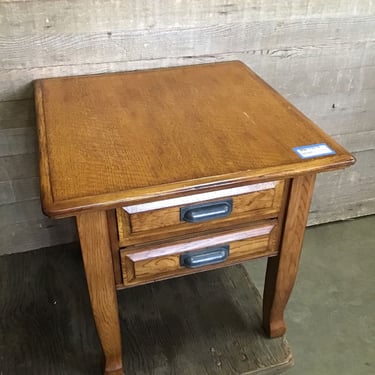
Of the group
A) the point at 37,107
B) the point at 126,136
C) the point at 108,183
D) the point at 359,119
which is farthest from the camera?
the point at 359,119

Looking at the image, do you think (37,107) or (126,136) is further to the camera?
(37,107)

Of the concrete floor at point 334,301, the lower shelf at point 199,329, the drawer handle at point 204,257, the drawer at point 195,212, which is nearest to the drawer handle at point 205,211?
the drawer at point 195,212

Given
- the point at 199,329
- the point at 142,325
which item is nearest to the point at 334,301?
the point at 199,329

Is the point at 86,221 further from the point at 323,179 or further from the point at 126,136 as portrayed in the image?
the point at 323,179

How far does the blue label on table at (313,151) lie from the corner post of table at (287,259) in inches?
2.1

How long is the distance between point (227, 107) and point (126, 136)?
256mm

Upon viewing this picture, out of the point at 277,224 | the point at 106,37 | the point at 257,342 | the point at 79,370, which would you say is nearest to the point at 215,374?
the point at 257,342

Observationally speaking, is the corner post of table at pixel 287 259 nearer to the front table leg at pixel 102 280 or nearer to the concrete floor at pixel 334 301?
the concrete floor at pixel 334 301

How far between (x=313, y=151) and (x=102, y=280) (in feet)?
1.61

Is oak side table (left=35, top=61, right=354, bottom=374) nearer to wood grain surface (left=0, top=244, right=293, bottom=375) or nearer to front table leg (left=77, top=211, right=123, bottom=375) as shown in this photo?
front table leg (left=77, top=211, right=123, bottom=375)

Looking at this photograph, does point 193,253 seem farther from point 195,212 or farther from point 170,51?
point 170,51

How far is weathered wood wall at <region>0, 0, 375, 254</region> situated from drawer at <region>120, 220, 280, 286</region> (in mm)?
560

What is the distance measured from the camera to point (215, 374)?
1.16m

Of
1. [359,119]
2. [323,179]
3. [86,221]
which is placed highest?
[86,221]
